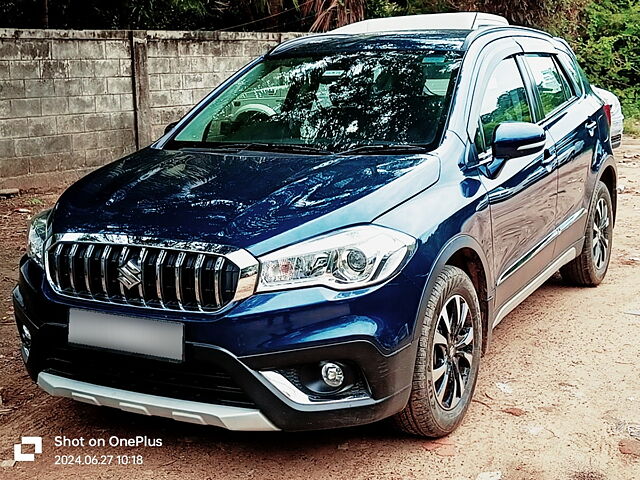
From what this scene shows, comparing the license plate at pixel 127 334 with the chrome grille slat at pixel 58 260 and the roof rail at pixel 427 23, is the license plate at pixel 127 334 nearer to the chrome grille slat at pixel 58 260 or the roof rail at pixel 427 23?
the chrome grille slat at pixel 58 260

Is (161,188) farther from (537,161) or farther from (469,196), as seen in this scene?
(537,161)

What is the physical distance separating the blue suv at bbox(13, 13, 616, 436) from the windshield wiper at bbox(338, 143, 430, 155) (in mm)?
15

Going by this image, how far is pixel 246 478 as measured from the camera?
136 inches

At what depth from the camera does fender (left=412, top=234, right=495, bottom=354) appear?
3.42m

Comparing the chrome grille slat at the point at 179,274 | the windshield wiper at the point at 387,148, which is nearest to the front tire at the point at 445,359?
the windshield wiper at the point at 387,148

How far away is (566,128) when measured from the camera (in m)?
5.24

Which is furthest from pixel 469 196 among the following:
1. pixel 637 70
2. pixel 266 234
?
pixel 637 70

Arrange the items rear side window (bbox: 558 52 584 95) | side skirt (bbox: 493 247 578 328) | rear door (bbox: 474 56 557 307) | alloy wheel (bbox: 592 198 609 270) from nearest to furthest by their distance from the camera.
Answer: rear door (bbox: 474 56 557 307) < side skirt (bbox: 493 247 578 328) < rear side window (bbox: 558 52 584 95) < alloy wheel (bbox: 592 198 609 270)

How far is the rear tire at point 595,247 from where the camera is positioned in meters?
5.83

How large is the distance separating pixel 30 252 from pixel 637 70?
1581 cm

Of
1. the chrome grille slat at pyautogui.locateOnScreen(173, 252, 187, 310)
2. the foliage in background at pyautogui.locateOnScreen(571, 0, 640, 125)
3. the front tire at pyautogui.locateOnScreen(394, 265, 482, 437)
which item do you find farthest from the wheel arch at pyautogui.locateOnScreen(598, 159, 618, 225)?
the foliage in background at pyautogui.locateOnScreen(571, 0, 640, 125)

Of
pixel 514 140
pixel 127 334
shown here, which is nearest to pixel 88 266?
pixel 127 334

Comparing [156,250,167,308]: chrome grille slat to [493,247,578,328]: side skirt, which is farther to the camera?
[493,247,578,328]: side skirt

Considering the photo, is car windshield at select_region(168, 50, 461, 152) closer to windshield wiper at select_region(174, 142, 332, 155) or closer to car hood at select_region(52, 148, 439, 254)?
windshield wiper at select_region(174, 142, 332, 155)
